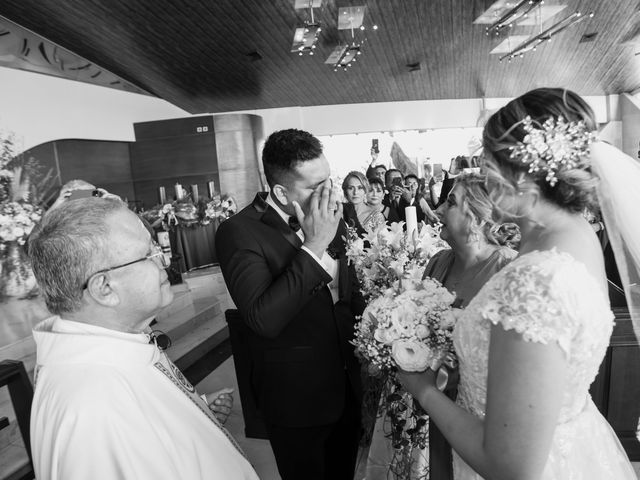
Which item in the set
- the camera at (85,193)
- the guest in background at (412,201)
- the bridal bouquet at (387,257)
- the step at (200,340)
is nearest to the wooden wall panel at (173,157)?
the step at (200,340)

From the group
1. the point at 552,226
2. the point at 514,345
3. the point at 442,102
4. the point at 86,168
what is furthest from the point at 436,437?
the point at 442,102

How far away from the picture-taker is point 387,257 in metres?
1.91

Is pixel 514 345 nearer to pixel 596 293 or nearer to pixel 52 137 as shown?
pixel 596 293

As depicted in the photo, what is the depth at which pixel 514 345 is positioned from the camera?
93 centimetres

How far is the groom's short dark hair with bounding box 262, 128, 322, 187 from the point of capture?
181 centimetres

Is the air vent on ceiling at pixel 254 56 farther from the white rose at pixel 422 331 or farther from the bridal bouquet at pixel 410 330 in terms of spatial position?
the white rose at pixel 422 331

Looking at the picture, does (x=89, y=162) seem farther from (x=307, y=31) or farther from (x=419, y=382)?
(x=419, y=382)

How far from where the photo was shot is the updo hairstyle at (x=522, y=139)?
111 centimetres

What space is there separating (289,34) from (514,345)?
7.64 metres

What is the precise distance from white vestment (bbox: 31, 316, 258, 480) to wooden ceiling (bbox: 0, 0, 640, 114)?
20.1ft

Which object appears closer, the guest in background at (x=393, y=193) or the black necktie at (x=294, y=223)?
the black necktie at (x=294, y=223)

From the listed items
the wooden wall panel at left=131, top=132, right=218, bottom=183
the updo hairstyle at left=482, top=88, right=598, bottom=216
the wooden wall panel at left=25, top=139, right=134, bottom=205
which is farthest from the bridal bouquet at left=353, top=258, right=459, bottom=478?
the wooden wall panel at left=131, top=132, right=218, bottom=183

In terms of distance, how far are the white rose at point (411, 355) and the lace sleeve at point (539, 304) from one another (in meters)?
0.28

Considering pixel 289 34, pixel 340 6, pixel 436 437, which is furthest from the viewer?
pixel 289 34
